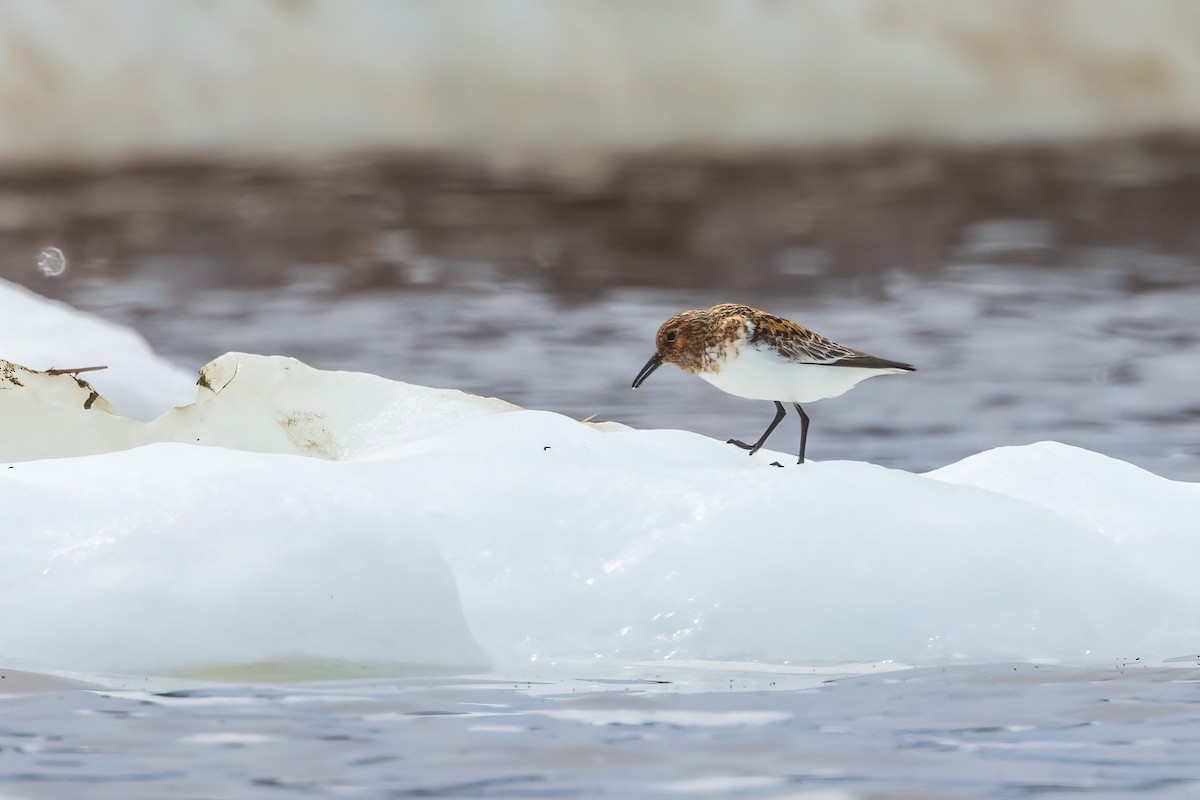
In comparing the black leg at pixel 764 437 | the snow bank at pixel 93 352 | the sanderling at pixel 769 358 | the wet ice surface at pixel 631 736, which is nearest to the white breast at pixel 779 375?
the sanderling at pixel 769 358

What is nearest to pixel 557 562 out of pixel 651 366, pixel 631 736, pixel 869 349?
pixel 631 736

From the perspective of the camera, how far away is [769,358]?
5.18 m

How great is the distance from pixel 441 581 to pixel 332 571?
0.27 m

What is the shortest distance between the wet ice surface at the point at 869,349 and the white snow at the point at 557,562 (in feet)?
10.1

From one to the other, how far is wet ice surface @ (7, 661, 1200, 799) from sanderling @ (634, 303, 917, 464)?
1352mm

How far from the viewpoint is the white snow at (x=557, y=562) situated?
414 centimetres

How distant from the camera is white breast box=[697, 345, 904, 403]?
204 inches

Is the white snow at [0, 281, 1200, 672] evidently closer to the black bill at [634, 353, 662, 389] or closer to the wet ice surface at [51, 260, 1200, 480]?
the black bill at [634, 353, 662, 389]

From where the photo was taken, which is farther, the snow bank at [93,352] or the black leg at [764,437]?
the snow bank at [93,352]

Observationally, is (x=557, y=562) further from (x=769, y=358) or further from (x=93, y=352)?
(x=93, y=352)

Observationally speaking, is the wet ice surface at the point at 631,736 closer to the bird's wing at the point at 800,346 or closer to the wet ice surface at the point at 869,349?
the bird's wing at the point at 800,346

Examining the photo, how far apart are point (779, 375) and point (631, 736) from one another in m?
1.99

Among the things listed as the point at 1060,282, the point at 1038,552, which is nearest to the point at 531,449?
the point at 1038,552

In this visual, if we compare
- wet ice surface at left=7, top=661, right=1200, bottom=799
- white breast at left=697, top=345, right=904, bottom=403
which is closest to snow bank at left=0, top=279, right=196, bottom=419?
white breast at left=697, top=345, right=904, bottom=403
